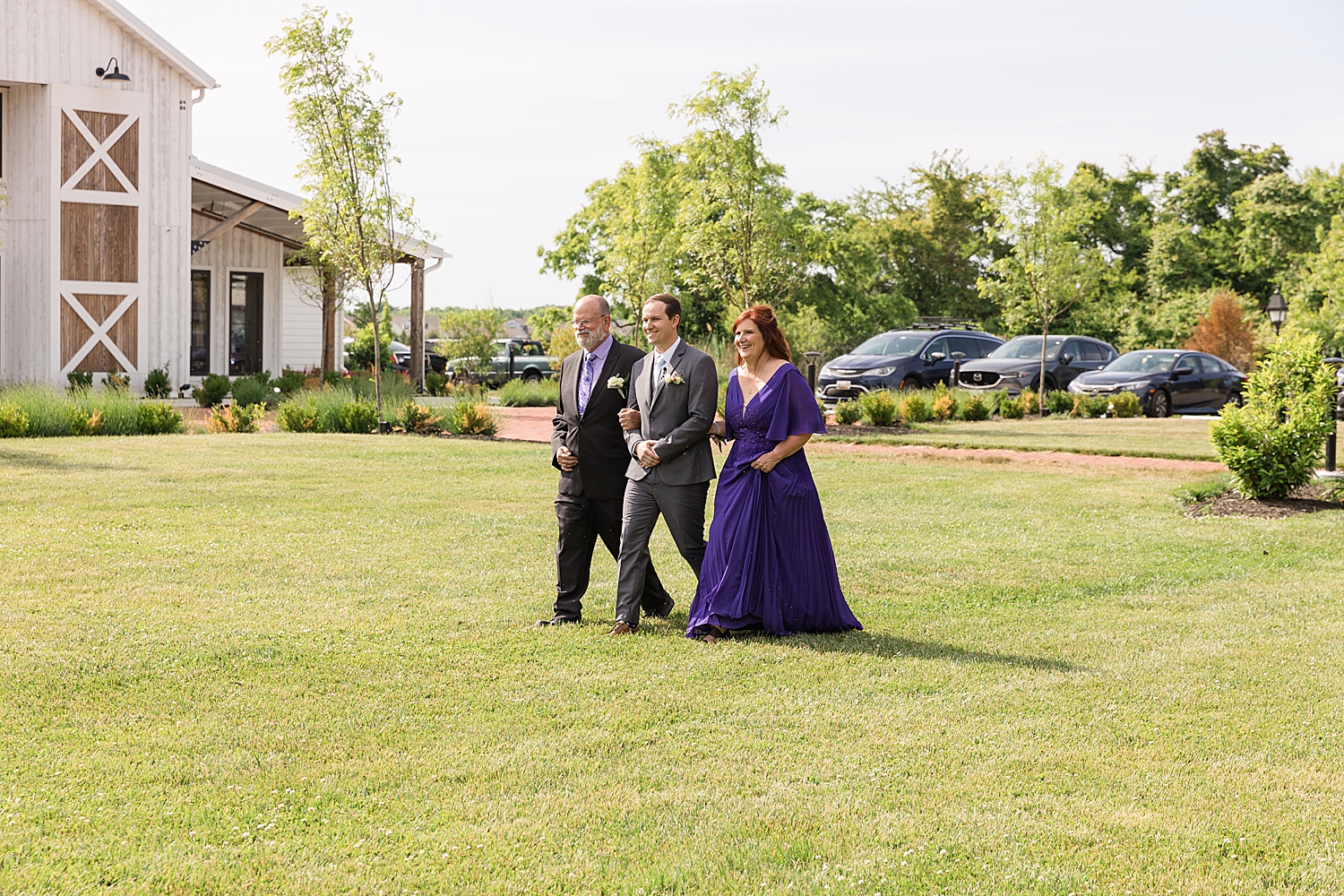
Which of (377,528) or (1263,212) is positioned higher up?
(1263,212)

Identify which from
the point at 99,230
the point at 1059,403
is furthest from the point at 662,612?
the point at 1059,403

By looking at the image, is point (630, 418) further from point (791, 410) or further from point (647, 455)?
point (791, 410)

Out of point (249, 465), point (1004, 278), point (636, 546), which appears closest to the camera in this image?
point (636, 546)

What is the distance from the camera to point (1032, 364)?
1083 inches

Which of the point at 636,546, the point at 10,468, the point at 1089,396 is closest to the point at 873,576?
the point at 636,546

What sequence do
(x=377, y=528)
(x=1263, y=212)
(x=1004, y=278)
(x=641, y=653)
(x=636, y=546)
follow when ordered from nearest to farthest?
(x=641, y=653), (x=636, y=546), (x=377, y=528), (x=1004, y=278), (x=1263, y=212)

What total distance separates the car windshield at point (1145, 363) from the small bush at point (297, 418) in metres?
16.7

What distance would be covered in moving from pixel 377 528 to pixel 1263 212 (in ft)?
163

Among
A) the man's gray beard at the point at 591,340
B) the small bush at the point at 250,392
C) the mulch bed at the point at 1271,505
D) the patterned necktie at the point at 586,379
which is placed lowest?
the mulch bed at the point at 1271,505

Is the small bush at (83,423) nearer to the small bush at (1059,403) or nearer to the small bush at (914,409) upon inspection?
the small bush at (914,409)

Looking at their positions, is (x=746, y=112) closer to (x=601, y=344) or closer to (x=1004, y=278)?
(x=1004, y=278)

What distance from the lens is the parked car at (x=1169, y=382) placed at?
1029 inches

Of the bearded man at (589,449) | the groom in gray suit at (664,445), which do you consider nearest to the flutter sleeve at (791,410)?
the groom in gray suit at (664,445)

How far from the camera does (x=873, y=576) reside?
8305 mm
